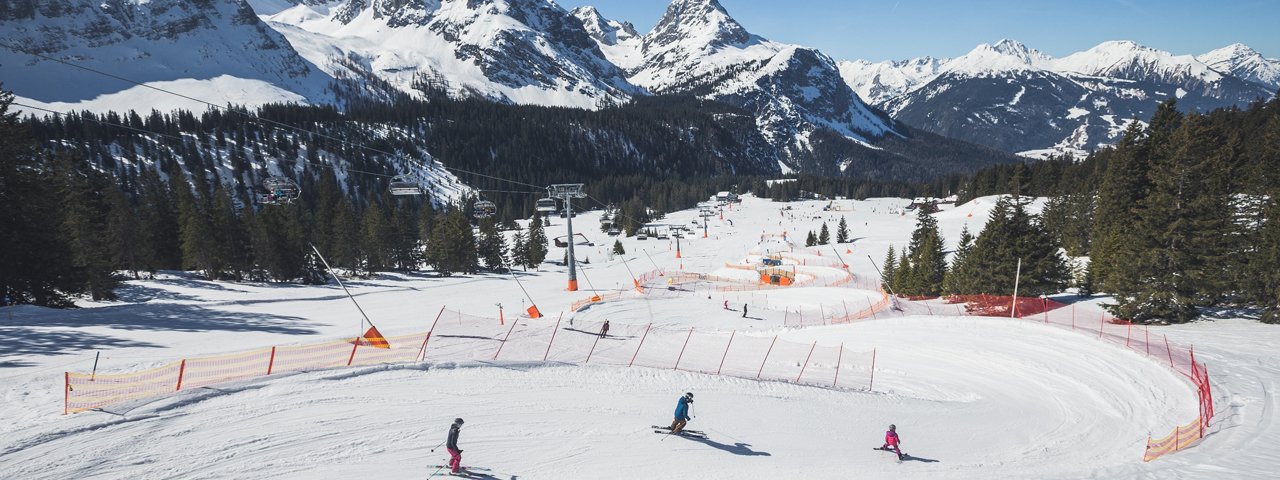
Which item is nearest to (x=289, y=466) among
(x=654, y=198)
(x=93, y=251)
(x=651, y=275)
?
(x=93, y=251)

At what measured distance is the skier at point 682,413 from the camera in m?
14.8

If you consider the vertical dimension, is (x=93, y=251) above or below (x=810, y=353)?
above

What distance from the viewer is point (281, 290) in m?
41.6

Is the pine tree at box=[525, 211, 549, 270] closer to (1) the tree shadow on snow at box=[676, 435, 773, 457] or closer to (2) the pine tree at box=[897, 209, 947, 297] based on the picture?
(2) the pine tree at box=[897, 209, 947, 297]

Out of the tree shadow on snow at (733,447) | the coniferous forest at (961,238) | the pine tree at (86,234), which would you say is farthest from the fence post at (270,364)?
the pine tree at (86,234)

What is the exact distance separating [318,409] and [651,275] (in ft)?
144

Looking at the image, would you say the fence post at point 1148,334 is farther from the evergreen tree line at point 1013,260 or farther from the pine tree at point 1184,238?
the evergreen tree line at point 1013,260

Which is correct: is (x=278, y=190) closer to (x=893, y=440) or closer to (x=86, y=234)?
(x=893, y=440)

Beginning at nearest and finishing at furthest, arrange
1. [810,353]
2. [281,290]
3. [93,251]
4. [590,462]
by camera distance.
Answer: [590,462], [810,353], [93,251], [281,290]

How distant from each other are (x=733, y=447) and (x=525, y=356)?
10.3 metres

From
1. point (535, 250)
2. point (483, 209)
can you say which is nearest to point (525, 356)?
point (483, 209)

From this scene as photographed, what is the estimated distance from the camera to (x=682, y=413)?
14.9 metres

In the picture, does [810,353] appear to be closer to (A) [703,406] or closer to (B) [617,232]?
(A) [703,406]

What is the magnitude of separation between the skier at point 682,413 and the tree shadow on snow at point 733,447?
486 mm
